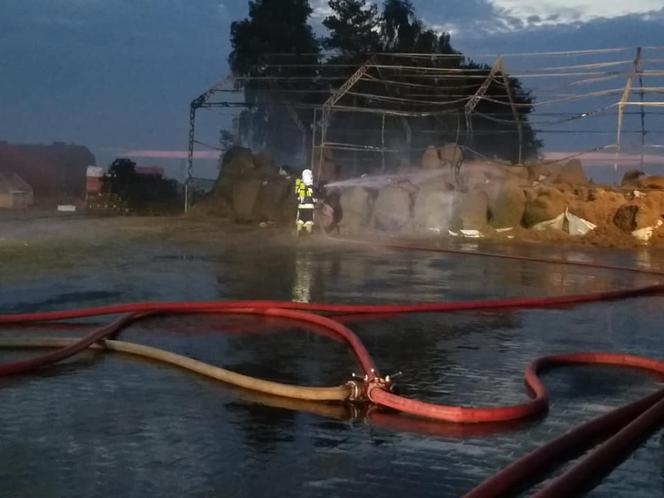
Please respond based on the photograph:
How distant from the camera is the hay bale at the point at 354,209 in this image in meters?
23.5

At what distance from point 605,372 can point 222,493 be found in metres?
4.14

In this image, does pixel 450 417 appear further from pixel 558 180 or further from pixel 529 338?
pixel 558 180

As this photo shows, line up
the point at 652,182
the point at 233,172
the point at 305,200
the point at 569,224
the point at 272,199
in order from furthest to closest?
the point at 233,172
the point at 272,199
the point at 652,182
the point at 569,224
the point at 305,200

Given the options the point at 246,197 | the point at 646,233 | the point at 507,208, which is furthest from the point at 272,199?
the point at 646,233

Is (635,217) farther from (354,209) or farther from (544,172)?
(354,209)

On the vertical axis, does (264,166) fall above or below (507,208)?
above

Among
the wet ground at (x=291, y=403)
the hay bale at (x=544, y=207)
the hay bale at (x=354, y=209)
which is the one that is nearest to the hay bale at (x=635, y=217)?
the hay bale at (x=544, y=207)

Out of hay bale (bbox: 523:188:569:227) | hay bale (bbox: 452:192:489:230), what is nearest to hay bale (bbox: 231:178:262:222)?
hay bale (bbox: 452:192:489:230)

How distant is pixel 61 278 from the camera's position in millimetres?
12422

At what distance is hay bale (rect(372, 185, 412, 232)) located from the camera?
2350cm

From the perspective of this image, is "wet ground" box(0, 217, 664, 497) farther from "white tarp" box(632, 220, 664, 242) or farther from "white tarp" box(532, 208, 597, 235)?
"white tarp" box(532, 208, 597, 235)

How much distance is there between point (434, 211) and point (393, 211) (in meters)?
1.10

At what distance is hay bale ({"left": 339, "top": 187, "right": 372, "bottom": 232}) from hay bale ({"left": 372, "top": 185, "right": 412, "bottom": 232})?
0.91 feet

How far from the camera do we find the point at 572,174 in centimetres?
2577
